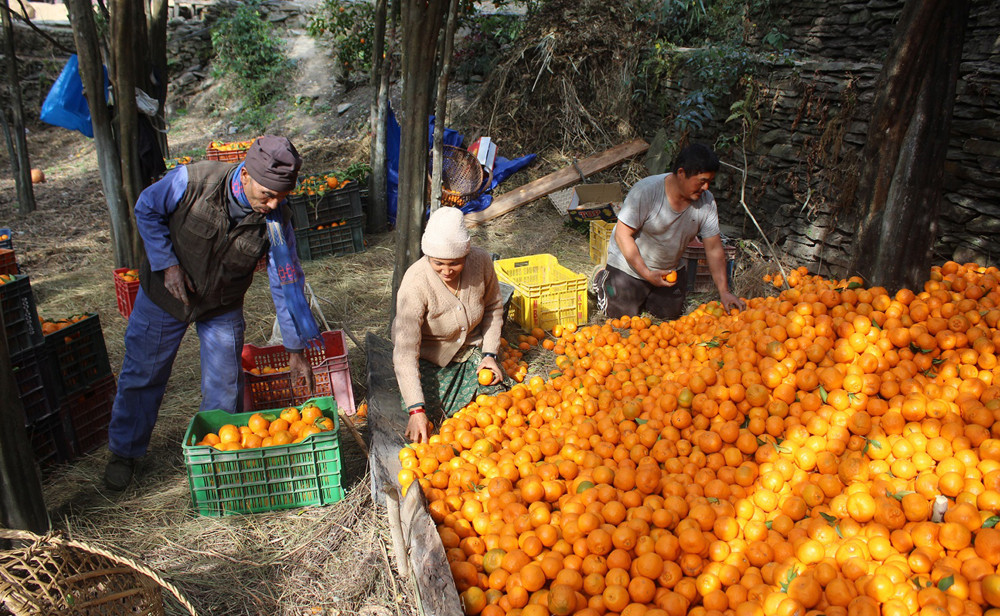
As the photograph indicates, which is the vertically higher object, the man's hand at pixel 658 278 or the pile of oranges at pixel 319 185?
the pile of oranges at pixel 319 185

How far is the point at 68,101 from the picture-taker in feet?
19.7

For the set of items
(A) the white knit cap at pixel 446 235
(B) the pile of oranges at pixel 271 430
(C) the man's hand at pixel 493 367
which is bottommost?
(B) the pile of oranges at pixel 271 430

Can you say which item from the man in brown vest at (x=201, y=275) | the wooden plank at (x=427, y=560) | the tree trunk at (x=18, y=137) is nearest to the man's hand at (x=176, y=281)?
the man in brown vest at (x=201, y=275)

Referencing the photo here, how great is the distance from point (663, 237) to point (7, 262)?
5399 millimetres

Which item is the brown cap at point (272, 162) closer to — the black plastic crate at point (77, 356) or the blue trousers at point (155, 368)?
the blue trousers at point (155, 368)

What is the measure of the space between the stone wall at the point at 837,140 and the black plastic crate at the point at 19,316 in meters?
6.77

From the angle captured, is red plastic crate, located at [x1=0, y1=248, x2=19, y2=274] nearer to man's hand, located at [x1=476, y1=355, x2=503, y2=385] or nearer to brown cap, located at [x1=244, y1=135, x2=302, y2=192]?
brown cap, located at [x1=244, y1=135, x2=302, y2=192]

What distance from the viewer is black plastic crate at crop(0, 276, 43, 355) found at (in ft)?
11.7

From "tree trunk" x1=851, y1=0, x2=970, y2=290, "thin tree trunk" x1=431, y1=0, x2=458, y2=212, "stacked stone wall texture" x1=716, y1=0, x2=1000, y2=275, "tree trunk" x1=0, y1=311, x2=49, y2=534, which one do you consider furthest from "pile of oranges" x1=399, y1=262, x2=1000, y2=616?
"thin tree trunk" x1=431, y1=0, x2=458, y2=212

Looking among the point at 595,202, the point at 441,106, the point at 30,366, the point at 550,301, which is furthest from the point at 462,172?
the point at 30,366

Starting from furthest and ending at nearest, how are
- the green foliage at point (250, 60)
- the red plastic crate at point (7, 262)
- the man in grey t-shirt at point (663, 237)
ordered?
the green foliage at point (250, 60) < the red plastic crate at point (7, 262) < the man in grey t-shirt at point (663, 237)

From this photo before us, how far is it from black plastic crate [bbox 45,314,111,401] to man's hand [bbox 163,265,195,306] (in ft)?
3.37

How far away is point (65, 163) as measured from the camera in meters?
13.6

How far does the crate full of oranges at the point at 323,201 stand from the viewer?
26.4 ft
